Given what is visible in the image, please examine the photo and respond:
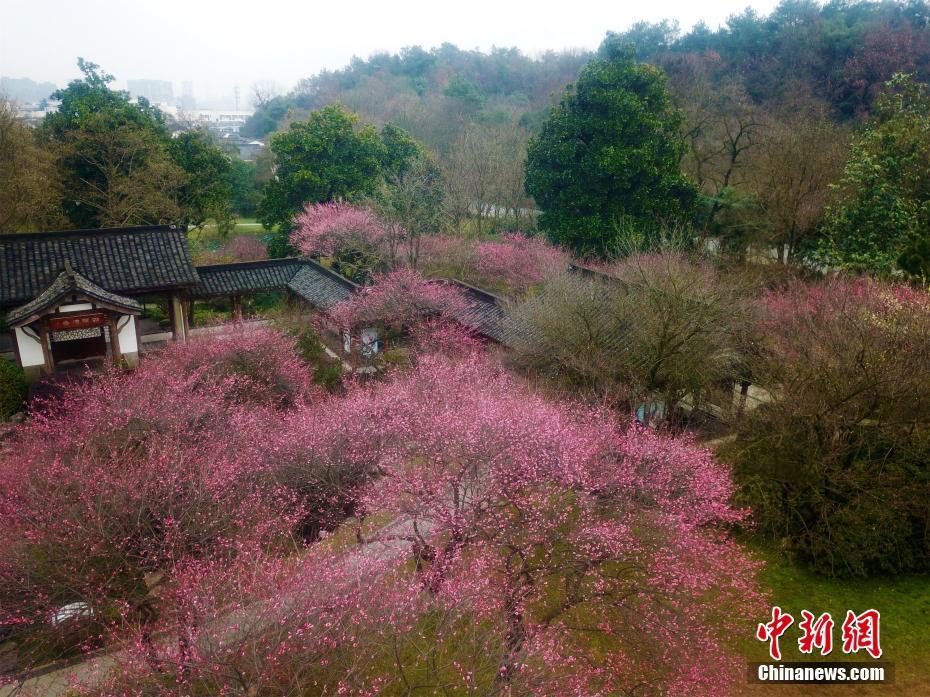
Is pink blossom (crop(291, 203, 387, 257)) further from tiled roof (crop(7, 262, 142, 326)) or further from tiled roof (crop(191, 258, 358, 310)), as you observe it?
tiled roof (crop(7, 262, 142, 326))

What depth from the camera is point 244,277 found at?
65.8 feet

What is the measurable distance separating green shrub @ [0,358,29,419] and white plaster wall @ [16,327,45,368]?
14.0 inches

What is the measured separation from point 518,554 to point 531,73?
5431 centimetres

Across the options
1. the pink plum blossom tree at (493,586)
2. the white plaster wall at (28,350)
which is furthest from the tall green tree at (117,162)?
the pink plum blossom tree at (493,586)

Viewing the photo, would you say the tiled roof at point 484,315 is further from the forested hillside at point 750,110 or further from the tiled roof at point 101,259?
the forested hillside at point 750,110

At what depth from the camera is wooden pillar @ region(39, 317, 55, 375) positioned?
14.4m

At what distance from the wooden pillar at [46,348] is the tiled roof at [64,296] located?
379 mm

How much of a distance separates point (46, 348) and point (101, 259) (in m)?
2.97

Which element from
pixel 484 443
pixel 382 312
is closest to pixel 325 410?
pixel 484 443

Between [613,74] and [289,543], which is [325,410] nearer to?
[289,543]

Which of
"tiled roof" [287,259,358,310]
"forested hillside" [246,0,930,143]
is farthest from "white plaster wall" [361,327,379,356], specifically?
"forested hillside" [246,0,930,143]

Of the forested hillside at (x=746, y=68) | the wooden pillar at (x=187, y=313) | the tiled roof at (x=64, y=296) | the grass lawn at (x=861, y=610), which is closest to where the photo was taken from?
the grass lawn at (x=861, y=610)

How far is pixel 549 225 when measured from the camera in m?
23.3

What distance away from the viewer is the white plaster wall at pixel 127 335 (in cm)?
1555
